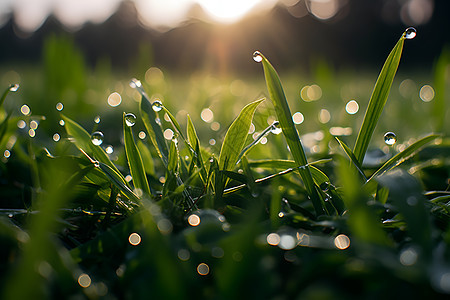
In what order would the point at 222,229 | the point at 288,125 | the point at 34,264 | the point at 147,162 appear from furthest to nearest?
the point at 147,162, the point at 288,125, the point at 222,229, the point at 34,264

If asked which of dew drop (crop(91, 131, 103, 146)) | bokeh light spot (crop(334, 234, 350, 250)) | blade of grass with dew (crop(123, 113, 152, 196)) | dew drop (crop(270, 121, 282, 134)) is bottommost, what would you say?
bokeh light spot (crop(334, 234, 350, 250))

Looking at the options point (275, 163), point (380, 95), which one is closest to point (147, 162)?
point (275, 163)

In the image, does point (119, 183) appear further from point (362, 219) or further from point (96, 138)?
point (362, 219)

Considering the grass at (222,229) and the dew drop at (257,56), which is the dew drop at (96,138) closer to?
the grass at (222,229)

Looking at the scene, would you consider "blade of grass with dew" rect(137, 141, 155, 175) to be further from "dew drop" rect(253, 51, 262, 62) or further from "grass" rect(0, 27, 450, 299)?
"dew drop" rect(253, 51, 262, 62)

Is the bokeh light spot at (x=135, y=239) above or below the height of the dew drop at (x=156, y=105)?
below

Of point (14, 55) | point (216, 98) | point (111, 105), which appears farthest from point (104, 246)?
point (14, 55)

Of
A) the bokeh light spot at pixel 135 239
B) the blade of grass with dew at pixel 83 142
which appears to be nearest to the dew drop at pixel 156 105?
the blade of grass with dew at pixel 83 142

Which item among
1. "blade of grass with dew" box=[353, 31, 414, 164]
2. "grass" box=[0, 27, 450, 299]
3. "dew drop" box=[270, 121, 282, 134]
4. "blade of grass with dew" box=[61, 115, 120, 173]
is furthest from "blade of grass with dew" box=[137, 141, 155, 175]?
"blade of grass with dew" box=[353, 31, 414, 164]

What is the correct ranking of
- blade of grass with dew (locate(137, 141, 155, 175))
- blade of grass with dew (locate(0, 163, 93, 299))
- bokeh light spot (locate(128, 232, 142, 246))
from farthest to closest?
blade of grass with dew (locate(137, 141, 155, 175)) → bokeh light spot (locate(128, 232, 142, 246)) → blade of grass with dew (locate(0, 163, 93, 299))

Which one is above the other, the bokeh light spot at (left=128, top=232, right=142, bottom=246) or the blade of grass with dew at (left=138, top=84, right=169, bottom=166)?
the blade of grass with dew at (left=138, top=84, right=169, bottom=166)
